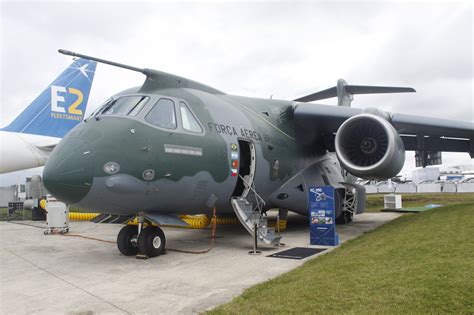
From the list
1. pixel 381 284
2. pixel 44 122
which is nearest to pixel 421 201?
pixel 44 122

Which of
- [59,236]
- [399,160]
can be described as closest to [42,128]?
[59,236]

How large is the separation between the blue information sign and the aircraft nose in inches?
231

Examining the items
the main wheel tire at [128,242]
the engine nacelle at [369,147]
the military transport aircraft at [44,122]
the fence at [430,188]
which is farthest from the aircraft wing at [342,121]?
the fence at [430,188]

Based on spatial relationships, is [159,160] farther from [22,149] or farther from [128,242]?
[22,149]

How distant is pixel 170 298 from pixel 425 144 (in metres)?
13.7

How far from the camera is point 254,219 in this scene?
10516mm

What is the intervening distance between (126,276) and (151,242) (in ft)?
5.59

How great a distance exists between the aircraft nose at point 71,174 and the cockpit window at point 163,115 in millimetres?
1555

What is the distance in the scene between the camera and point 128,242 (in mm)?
9234

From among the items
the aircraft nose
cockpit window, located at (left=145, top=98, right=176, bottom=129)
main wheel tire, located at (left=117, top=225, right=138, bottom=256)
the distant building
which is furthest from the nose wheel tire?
the distant building

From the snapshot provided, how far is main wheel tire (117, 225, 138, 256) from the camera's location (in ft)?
30.1

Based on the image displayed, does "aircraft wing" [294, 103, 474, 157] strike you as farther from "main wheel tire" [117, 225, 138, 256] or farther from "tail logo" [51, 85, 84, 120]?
"tail logo" [51, 85, 84, 120]

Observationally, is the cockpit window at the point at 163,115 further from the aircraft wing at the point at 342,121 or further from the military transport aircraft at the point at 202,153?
the aircraft wing at the point at 342,121

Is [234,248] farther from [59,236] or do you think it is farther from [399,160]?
[59,236]
